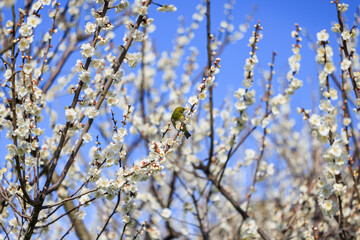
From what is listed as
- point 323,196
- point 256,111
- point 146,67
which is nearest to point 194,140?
point 256,111

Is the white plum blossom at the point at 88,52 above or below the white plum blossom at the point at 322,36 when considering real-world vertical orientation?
above

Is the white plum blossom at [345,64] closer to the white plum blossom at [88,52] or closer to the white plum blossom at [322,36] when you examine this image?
the white plum blossom at [322,36]

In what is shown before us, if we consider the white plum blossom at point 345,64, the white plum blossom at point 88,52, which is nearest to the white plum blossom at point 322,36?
the white plum blossom at point 345,64

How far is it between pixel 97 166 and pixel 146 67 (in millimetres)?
3596

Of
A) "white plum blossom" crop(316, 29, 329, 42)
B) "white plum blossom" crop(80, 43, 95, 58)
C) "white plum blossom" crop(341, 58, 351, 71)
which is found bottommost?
"white plum blossom" crop(341, 58, 351, 71)

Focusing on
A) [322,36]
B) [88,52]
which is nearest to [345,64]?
[322,36]

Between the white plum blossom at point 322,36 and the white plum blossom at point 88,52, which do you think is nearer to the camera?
the white plum blossom at point 88,52

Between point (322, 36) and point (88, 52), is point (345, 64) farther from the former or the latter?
point (88, 52)

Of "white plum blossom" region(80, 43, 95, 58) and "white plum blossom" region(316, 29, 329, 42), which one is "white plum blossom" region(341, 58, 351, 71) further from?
"white plum blossom" region(80, 43, 95, 58)

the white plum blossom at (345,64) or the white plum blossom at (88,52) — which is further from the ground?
the white plum blossom at (88,52)

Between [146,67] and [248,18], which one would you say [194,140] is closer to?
[146,67]

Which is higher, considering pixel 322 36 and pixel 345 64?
pixel 322 36

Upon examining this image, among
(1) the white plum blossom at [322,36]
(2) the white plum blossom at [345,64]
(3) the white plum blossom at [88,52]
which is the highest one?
(3) the white plum blossom at [88,52]

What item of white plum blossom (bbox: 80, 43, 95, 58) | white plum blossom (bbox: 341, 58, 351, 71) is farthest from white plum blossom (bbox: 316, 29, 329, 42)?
white plum blossom (bbox: 80, 43, 95, 58)
